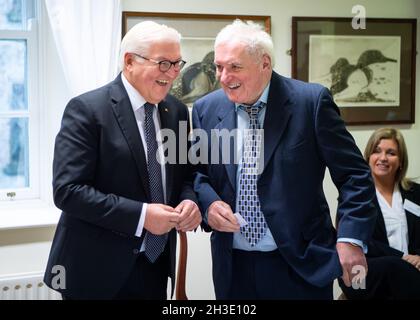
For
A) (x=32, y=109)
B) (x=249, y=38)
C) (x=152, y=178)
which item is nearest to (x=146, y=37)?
(x=249, y=38)

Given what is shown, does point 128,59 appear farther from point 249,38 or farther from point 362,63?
point 362,63

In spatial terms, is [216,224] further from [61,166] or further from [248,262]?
[61,166]

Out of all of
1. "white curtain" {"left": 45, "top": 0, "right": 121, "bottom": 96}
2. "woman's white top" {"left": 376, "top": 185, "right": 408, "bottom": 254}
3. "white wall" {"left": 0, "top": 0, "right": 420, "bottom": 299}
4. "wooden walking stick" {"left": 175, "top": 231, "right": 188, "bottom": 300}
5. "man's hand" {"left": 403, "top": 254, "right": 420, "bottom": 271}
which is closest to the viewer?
"wooden walking stick" {"left": 175, "top": 231, "right": 188, "bottom": 300}

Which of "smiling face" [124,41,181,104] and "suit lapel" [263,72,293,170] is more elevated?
"smiling face" [124,41,181,104]

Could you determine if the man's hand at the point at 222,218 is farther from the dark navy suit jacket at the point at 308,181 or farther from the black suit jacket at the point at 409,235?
the black suit jacket at the point at 409,235

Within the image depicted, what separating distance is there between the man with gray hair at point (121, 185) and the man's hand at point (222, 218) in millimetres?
59

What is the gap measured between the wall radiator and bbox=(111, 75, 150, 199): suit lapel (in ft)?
3.95

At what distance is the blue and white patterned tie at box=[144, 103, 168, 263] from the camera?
64.7 inches

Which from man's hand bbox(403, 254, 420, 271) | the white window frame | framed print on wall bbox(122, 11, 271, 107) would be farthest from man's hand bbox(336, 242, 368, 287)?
the white window frame

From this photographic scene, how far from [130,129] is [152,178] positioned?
0.17m

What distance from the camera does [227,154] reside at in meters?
1.75

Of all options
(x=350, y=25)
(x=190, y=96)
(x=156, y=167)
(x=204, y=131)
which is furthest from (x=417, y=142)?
(x=156, y=167)

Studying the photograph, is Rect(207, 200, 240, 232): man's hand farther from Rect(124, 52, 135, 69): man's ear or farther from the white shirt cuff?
Rect(124, 52, 135, 69): man's ear
